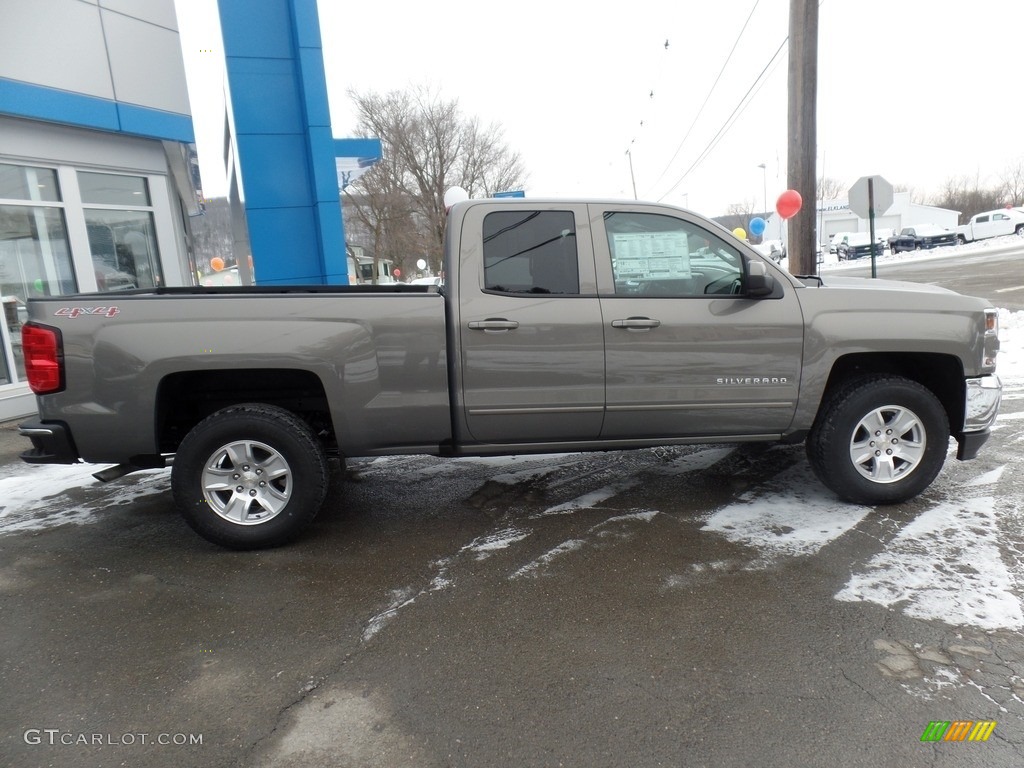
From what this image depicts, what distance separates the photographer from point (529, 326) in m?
3.94

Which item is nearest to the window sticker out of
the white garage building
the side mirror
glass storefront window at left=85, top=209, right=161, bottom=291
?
the side mirror

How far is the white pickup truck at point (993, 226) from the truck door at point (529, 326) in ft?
158

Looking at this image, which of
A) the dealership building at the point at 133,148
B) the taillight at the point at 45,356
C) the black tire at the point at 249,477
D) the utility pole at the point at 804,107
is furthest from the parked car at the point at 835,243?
the taillight at the point at 45,356

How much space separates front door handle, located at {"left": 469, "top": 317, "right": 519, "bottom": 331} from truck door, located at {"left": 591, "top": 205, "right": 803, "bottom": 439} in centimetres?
58

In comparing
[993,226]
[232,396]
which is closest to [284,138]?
[232,396]

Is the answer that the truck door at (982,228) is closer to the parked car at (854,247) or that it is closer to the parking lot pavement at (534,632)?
the parked car at (854,247)

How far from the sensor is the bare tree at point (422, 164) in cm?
3806

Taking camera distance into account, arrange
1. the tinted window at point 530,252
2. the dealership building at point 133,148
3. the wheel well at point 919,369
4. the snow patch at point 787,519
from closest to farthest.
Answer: the snow patch at point 787,519 < the tinted window at point 530,252 < the wheel well at point 919,369 < the dealership building at point 133,148

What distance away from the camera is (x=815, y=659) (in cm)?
274

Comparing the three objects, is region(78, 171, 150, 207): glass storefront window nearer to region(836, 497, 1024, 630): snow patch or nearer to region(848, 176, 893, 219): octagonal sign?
region(836, 497, 1024, 630): snow patch

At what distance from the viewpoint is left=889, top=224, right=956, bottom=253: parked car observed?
149ft

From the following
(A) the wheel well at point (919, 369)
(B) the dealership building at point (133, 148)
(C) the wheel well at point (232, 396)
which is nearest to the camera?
(C) the wheel well at point (232, 396)

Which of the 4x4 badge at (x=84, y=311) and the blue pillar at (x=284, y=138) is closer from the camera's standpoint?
the 4x4 badge at (x=84, y=311)

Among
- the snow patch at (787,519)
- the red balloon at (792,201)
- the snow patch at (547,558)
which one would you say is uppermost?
the red balloon at (792,201)
